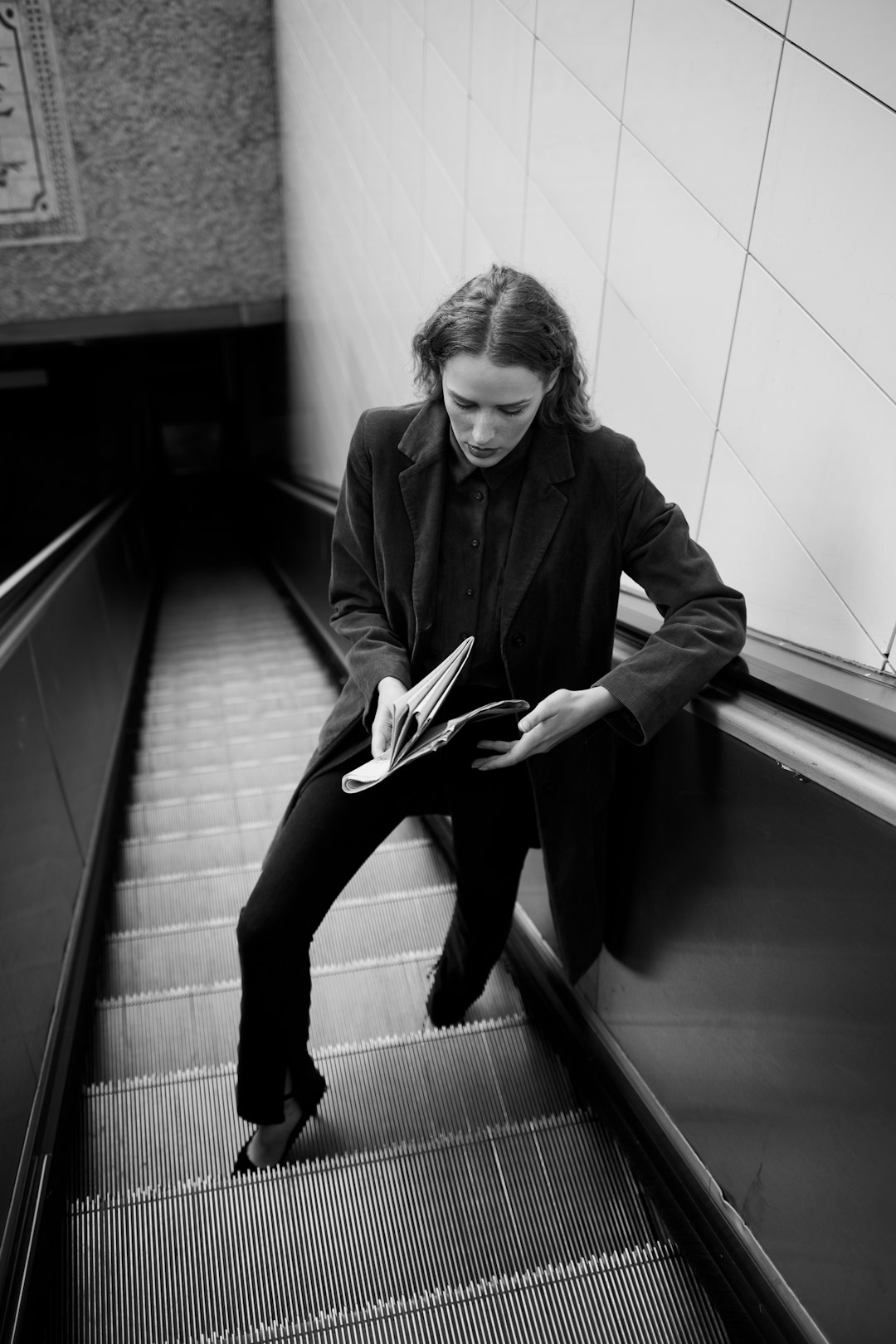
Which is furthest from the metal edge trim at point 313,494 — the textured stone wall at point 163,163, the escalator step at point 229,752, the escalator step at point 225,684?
the textured stone wall at point 163,163

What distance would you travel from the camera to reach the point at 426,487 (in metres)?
1.83

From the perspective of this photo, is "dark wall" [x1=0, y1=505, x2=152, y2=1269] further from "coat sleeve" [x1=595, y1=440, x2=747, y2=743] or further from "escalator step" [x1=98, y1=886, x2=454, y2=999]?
"coat sleeve" [x1=595, y1=440, x2=747, y2=743]

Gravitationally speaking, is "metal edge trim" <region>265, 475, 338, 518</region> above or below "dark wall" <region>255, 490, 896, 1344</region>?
below

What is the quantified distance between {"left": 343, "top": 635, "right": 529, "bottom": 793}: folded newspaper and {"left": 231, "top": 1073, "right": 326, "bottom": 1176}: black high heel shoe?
0.87 m

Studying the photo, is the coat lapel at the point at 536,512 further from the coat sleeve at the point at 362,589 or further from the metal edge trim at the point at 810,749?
the metal edge trim at the point at 810,749

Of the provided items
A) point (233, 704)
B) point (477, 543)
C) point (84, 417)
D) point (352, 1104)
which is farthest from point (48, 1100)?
point (84, 417)

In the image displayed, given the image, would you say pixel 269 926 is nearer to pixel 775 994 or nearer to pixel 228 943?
pixel 775 994

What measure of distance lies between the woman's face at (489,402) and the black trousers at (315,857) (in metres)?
0.57

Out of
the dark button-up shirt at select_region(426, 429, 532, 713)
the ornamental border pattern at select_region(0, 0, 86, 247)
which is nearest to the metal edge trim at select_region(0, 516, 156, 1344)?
the dark button-up shirt at select_region(426, 429, 532, 713)

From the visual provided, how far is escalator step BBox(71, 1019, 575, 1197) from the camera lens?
2.17 metres

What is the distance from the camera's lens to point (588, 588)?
70.2 inches

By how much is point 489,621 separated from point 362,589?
0.34 meters

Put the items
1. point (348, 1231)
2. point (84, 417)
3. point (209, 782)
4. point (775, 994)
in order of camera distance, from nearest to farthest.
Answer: point (775, 994)
point (348, 1231)
point (209, 782)
point (84, 417)

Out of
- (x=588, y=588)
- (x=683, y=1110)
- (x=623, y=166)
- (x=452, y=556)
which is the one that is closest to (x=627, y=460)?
(x=588, y=588)
